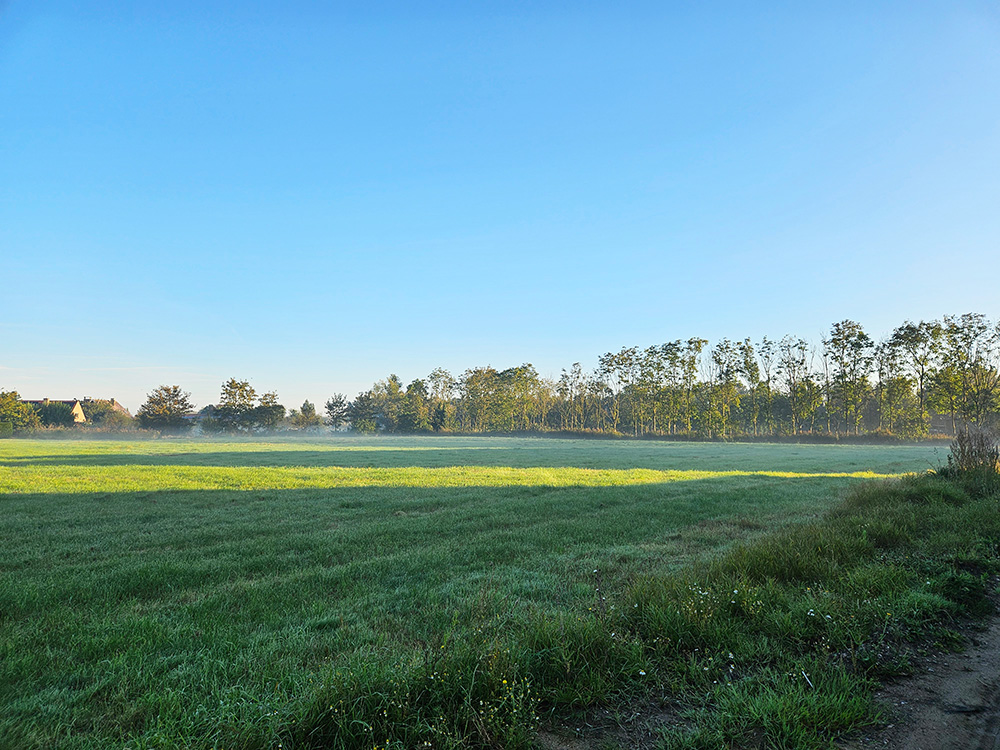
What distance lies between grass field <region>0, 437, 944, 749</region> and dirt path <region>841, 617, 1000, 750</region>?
1.42m

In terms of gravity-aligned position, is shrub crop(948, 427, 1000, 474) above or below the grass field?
above

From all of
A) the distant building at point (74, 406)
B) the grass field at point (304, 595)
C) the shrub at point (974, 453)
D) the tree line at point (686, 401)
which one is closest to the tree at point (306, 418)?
the tree line at point (686, 401)

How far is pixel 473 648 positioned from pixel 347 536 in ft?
17.5

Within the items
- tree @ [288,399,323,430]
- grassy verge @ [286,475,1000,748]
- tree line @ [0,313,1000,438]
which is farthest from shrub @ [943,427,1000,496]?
tree @ [288,399,323,430]

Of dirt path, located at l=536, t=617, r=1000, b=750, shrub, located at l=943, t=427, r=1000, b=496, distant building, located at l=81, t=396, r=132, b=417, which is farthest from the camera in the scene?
distant building, located at l=81, t=396, r=132, b=417

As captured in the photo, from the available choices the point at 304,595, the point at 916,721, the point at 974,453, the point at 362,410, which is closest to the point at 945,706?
the point at 916,721

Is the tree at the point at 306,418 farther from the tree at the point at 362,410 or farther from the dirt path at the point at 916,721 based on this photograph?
the dirt path at the point at 916,721

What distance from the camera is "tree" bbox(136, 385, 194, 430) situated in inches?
2827

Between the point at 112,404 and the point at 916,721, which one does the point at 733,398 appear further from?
the point at 112,404

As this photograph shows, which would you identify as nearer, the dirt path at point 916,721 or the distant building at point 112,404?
the dirt path at point 916,721

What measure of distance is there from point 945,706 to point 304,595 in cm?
547

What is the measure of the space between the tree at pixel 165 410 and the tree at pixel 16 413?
11.7 m

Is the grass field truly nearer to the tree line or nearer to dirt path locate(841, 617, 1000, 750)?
dirt path locate(841, 617, 1000, 750)

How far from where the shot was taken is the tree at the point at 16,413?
2490 inches
